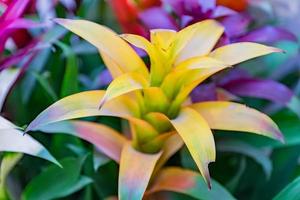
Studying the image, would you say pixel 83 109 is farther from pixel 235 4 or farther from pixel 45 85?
pixel 235 4

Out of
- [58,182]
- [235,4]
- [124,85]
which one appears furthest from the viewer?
[235,4]

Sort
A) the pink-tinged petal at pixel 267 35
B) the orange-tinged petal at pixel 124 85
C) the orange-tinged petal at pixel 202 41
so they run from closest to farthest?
the orange-tinged petal at pixel 124 85
the orange-tinged petal at pixel 202 41
the pink-tinged petal at pixel 267 35

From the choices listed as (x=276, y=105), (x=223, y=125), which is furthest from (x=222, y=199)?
(x=276, y=105)

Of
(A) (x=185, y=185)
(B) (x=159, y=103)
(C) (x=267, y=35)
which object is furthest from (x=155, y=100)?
(C) (x=267, y=35)

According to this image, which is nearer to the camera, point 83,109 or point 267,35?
point 83,109

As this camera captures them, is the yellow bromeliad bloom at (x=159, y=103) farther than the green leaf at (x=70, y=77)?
No

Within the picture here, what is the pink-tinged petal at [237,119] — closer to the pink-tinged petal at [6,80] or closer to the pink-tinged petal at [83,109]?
the pink-tinged petal at [83,109]

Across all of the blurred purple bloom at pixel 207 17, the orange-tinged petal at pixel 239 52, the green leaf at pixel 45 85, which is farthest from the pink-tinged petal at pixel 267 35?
the green leaf at pixel 45 85
